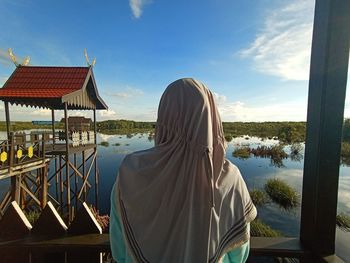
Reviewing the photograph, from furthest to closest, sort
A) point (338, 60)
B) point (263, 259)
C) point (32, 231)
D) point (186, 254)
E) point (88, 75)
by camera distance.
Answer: point (88, 75)
point (263, 259)
point (32, 231)
point (338, 60)
point (186, 254)

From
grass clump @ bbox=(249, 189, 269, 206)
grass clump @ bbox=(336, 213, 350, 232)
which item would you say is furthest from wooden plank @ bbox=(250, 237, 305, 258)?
grass clump @ bbox=(249, 189, 269, 206)

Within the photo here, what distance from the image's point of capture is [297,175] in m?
15.9

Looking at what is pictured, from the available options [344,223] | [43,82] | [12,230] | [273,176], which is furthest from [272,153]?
[12,230]

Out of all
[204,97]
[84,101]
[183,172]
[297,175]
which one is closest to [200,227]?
[183,172]

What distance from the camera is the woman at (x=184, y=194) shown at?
2.81 feet

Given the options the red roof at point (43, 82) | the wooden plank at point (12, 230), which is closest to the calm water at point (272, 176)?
the red roof at point (43, 82)

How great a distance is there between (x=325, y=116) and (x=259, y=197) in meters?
11.6

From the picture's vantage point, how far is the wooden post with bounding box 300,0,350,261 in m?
1.07

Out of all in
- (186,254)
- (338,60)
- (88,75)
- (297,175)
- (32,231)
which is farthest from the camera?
(297,175)

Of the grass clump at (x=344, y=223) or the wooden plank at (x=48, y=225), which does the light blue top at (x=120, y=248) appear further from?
the grass clump at (x=344, y=223)

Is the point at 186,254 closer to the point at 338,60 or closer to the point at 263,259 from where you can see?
the point at 338,60

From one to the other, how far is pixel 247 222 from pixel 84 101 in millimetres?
10548

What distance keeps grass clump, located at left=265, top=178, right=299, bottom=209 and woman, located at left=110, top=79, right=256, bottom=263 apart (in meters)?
11.7

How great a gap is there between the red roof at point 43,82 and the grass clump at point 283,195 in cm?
1107
